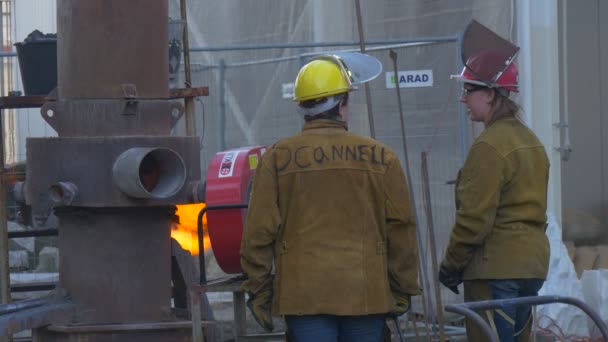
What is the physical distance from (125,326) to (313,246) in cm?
115

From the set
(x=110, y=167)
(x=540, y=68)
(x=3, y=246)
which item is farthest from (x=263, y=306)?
(x=540, y=68)

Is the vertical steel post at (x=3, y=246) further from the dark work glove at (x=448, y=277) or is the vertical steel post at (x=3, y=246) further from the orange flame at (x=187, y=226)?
the dark work glove at (x=448, y=277)

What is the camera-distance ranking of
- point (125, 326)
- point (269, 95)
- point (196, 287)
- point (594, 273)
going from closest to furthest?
1. point (196, 287)
2. point (125, 326)
3. point (594, 273)
4. point (269, 95)

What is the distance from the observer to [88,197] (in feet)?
15.3

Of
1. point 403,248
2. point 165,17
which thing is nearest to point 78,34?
point 165,17

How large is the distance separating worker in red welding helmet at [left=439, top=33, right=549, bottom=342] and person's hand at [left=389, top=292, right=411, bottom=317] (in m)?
0.51

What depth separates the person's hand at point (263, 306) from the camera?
4.14 m

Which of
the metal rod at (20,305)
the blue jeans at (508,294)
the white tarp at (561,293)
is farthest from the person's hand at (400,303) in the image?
the white tarp at (561,293)

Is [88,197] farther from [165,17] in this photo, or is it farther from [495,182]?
[495,182]

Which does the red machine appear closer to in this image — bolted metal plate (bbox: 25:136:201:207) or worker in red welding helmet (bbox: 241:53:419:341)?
bolted metal plate (bbox: 25:136:201:207)

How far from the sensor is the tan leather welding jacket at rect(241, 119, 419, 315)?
4.04 m

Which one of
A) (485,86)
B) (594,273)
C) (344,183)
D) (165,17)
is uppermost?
(165,17)

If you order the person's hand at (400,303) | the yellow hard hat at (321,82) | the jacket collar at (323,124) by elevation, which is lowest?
the person's hand at (400,303)

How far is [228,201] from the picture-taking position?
194 inches
